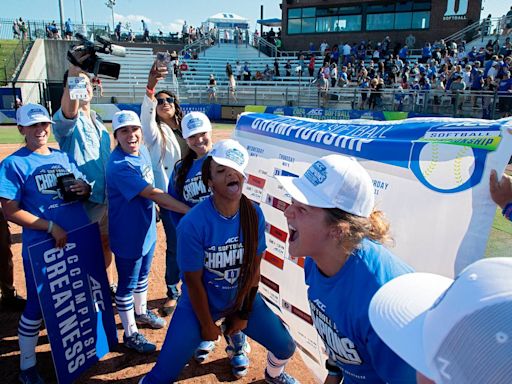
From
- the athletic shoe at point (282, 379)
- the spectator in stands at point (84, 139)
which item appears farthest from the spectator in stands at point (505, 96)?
the spectator in stands at point (84, 139)

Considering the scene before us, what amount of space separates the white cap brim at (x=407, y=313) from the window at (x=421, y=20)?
32.9 m

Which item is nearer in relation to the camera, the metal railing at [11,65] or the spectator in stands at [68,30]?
the metal railing at [11,65]

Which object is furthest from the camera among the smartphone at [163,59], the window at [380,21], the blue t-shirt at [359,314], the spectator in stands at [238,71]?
the window at [380,21]

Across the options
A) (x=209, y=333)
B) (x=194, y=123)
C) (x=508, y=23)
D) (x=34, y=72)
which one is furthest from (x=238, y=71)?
(x=209, y=333)

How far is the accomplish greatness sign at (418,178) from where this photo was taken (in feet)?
6.42

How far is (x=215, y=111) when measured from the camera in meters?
24.6

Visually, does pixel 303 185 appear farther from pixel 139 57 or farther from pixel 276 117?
pixel 139 57

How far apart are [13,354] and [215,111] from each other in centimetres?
2200

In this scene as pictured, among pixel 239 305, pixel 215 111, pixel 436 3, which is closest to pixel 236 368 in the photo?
pixel 239 305

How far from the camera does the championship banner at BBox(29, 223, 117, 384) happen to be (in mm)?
2986

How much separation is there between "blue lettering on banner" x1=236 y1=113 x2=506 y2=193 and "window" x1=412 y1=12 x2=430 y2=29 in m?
31.1

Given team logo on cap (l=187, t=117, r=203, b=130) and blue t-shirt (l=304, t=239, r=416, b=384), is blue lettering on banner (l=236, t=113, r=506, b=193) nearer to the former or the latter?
blue t-shirt (l=304, t=239, r=416, b=384)

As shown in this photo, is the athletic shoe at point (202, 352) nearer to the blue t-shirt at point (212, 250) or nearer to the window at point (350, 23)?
the blue t-shirt at point (212, 250)

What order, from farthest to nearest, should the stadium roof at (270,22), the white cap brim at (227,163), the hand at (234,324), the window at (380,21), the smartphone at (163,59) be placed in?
the stadium roof at (270,22) < the window at (380,21) < the smartphone at (163,59) < the hand at (234,324) < the white cap brim at (227,163)
